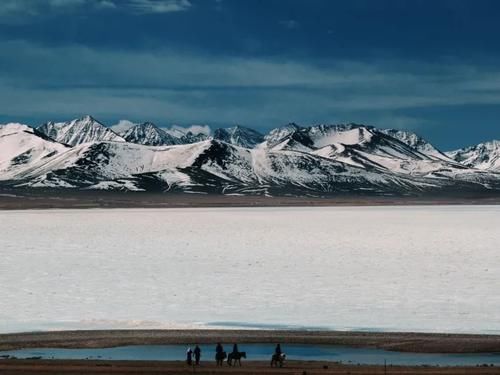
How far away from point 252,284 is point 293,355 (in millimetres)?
13729

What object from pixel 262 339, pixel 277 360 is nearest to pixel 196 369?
pixel 277 360

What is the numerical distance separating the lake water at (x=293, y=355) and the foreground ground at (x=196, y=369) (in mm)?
1269

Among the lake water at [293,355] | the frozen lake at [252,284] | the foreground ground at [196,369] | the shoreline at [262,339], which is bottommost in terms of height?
the foreground ground at [196,369]

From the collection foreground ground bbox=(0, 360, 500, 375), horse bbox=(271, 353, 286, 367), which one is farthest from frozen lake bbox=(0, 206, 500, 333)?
horse bbox=(271, 353, 286, 367)

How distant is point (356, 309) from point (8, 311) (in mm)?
14328

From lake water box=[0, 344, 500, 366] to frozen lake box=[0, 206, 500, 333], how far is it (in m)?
3.11

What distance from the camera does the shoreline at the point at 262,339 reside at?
29.3 meters

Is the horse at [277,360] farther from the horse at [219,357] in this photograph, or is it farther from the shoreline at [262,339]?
the shoreline at [262,339]

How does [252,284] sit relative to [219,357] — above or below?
above

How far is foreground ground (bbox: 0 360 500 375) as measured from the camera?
2533cm

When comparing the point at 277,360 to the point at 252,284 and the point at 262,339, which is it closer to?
the point at 262,339

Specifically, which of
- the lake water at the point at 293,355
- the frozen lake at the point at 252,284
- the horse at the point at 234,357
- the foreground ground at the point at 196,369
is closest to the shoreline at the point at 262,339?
the lake water at the point at 293,355

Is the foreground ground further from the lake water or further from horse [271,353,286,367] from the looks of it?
the lake water

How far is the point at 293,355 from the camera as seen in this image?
2870cm
